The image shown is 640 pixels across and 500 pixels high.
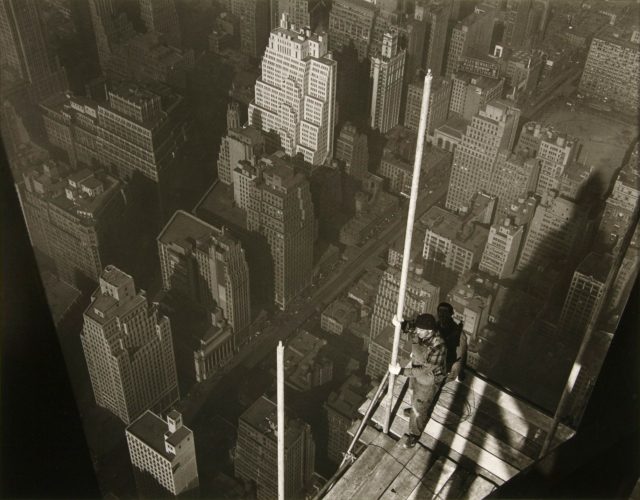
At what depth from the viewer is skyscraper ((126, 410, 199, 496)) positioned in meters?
15.1

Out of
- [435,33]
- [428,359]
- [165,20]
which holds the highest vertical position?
[428,359]

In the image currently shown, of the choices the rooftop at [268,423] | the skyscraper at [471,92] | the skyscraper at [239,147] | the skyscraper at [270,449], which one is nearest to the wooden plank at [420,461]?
the skyscraper at [270,449]

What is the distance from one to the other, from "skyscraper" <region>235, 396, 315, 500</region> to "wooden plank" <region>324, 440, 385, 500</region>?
10.6 metres

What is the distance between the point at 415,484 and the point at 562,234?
55.7ft

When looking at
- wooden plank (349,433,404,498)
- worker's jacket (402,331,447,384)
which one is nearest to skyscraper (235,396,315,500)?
wooden plank (349,433,404,498)

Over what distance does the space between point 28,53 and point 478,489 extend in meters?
18.7

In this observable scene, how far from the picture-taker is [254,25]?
19.7 metres

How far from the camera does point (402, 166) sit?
19734 millimetres

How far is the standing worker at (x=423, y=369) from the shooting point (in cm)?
373

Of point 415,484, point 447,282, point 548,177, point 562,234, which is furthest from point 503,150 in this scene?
point 415,484

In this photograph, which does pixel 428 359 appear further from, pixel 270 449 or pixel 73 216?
pixel 73 216

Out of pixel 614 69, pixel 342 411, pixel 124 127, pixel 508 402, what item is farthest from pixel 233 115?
pixel 508 402

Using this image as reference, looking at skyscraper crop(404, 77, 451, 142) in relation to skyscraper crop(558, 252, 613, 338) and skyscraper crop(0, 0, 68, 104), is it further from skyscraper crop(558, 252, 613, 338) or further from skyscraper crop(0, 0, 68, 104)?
skyscraper crop(0, 0, 68, 104)

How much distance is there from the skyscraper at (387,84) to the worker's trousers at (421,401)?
55.1 feet
